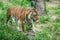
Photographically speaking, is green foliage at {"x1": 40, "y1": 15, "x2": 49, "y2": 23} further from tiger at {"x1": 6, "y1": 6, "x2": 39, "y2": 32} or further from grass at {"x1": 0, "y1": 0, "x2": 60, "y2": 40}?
tiger at {"x1": 6, "y1": 6, "x2": 39, "y2": 32}

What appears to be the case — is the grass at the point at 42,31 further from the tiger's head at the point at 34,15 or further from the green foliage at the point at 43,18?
the tiger's head at the point at 34,15

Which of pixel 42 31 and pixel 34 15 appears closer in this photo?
pixel 34 15

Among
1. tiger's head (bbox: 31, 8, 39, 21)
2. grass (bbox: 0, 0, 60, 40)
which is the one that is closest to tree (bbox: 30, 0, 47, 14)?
grass (bbox: 0, 0, 60, 40)

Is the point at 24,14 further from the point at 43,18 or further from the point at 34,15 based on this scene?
the point at 43,18

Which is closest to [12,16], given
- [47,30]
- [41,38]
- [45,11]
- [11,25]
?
[11,25]

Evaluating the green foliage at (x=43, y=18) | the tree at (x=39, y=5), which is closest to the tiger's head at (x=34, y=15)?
the green foliage at (x=43, y=18)

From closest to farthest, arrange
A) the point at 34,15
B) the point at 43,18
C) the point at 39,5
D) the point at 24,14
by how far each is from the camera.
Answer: the point at 34,15 → the point at 24,14 → the point at 43,18 → the point at 39,5

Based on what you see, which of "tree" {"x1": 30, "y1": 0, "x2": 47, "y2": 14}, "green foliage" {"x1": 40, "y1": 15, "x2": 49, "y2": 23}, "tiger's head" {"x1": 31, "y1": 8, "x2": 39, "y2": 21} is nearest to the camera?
"tiger's head" {"x1": 31, "y1": 8, "x2": 39, "y2": 21}

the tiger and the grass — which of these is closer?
the grass

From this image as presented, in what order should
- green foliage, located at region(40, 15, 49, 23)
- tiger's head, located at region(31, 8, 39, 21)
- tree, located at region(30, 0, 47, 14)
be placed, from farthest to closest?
1. tree, located at region(30, 0, 47, 14)
2. green foliage, located at region(40, 15, 49, 23)
3. tiger's head, located at region(31, 8, 39, 21)

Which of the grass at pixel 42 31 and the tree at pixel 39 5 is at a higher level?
the tree at pixel 39 5

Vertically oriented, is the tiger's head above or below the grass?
above

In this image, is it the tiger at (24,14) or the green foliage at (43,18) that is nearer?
the tiger at (24,14)

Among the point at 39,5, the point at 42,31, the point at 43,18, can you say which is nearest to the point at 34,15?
the point at 42,31
